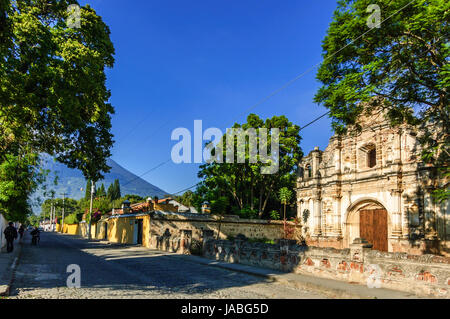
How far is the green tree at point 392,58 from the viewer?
1016 centimetres

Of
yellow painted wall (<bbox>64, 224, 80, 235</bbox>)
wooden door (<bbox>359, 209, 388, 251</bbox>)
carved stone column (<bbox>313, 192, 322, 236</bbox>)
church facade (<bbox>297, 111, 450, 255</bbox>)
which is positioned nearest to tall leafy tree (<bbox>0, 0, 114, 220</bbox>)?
church facade (<bbox>297, 111, 450, 255</bbox>)

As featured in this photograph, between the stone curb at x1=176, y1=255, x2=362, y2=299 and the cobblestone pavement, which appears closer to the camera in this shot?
the cobblestone pavement

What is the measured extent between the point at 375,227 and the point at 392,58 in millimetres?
14072

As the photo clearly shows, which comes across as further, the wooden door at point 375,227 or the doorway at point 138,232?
the doorway at point 138,232

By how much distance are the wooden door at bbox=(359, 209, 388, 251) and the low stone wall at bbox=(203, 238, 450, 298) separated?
1042 centimetres

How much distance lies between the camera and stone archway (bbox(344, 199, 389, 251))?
21516mm

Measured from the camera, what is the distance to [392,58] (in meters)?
11.2

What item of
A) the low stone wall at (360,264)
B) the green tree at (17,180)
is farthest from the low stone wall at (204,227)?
the low stone wall at (360,264)

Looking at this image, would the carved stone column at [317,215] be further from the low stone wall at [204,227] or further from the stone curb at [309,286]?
the stone curb at [309,286]

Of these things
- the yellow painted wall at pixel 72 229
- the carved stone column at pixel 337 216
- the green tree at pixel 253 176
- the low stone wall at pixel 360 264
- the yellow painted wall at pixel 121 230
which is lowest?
the yellow painted wall at pixel 72 229

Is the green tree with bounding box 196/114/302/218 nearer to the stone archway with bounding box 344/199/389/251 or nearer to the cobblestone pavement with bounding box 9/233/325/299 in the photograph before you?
the stone archway with bounding box 344/199/389/251

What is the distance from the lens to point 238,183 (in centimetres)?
3578

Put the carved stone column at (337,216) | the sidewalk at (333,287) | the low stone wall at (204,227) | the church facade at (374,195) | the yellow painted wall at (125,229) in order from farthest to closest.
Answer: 1. the yellow painted wall at (125,229)
2. the low stone wall at (204,227)
3. the carved stone column at (337,216)
4. the church facade at (374,195)
5. the sidewalk at (333,287)

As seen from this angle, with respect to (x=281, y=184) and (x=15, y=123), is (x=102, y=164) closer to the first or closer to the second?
(x=15, y=123)
